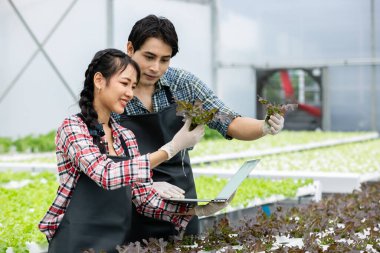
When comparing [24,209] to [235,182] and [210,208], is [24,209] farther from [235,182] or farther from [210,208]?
[235,182]

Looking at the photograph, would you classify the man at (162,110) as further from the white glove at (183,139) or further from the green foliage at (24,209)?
the green foliage at (24,209)

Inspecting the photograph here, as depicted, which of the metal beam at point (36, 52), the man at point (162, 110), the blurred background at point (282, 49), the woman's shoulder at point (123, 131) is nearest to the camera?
the woman's shoulder at point (123, 131)

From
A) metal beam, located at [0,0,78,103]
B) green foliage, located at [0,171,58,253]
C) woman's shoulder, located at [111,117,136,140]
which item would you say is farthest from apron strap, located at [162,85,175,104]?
metal beam, located at [0,0,78,103]

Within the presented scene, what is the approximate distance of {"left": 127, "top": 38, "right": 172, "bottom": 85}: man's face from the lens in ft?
10.7

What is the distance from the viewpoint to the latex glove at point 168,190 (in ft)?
10.2

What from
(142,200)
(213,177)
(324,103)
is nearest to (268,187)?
(213,177)

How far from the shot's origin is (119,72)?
2926mm

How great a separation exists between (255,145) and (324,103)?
6.05m

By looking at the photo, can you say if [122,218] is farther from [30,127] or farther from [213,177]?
[30,127]

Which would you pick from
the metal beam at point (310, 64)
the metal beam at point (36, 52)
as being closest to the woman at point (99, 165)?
the metal beam at point (36, 52)

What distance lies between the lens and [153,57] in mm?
3270

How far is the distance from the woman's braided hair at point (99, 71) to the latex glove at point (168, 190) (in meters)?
0.36

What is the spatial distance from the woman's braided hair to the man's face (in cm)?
28

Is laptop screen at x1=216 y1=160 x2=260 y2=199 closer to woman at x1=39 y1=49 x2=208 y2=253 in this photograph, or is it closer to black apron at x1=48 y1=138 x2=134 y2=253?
woman at x1=39 y1=49 x2=208 y2=253
